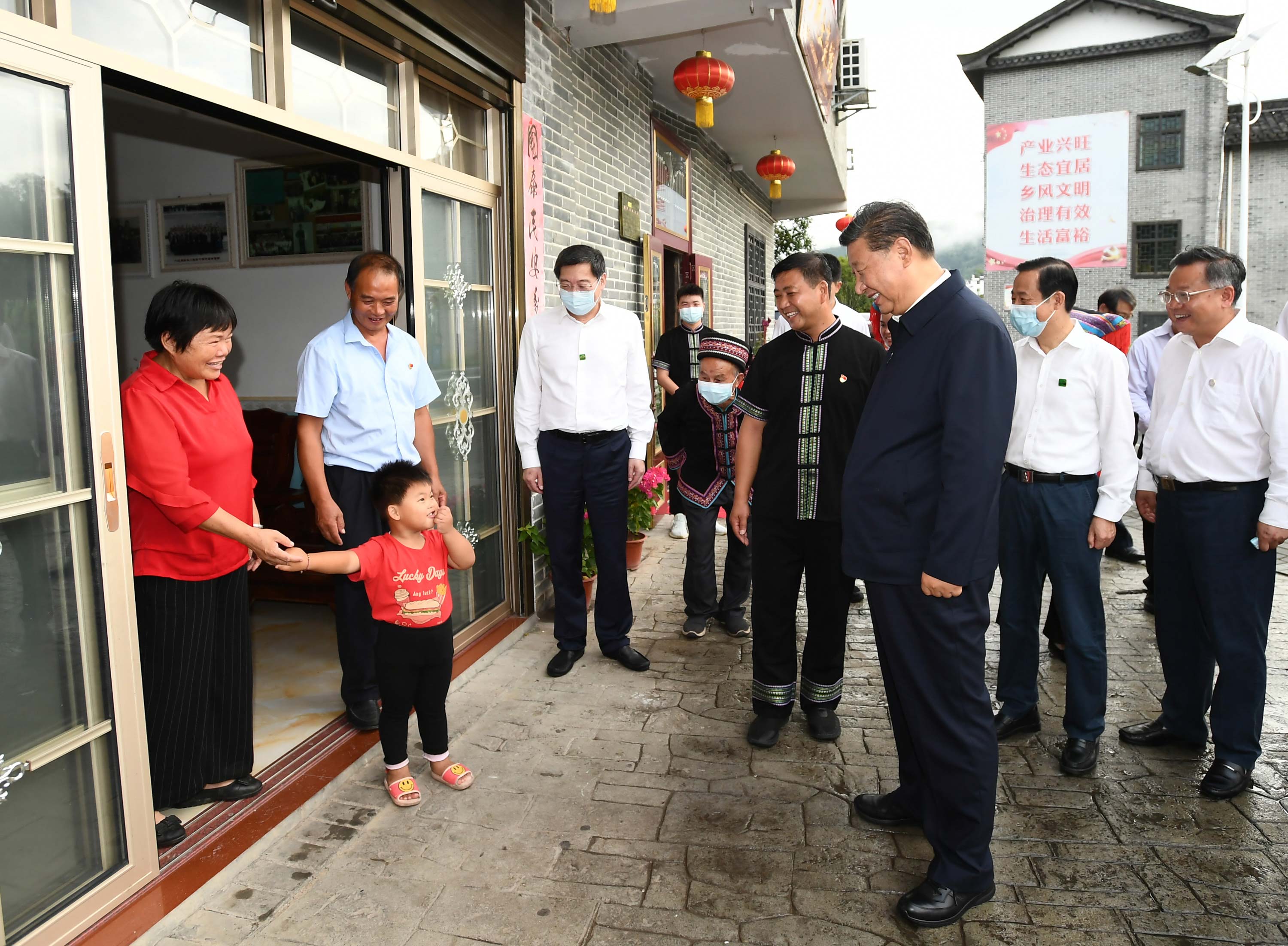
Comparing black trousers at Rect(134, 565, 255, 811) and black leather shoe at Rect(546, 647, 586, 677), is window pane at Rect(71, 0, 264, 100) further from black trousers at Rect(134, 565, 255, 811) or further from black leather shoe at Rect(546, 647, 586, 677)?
black leather shoe at Rect(546, 647, 586, 677)

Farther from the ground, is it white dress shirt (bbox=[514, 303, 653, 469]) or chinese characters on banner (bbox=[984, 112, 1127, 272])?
chinese characters on banner (bbox=[984, 112, 1127, 272])

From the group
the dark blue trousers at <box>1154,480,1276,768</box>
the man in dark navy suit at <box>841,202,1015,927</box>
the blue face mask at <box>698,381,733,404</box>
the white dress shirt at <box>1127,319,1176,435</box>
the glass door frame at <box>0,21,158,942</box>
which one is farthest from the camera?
the white dress shirt at <box>1127,319,1176,435</box>

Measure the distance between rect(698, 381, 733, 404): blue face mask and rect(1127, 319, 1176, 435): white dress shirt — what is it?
2686 millimetres

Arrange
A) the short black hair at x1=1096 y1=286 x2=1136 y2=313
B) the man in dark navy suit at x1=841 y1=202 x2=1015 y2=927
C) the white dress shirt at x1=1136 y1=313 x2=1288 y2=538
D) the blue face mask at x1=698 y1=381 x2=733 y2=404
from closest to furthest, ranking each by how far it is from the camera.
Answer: the man in dark navy suit at x1=841 y1=202 x2=1015 y2=927 → the white dress shirt at x1=1136 y1=313 x2=1288 y2=538 → the blue face mask at x1=698 y1=381 x2=733 y2=404 → the short black hair at x1=1096 y1=286 x2=1136 y2=313

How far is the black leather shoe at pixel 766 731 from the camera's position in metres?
3.36

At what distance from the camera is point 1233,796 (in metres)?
2.96

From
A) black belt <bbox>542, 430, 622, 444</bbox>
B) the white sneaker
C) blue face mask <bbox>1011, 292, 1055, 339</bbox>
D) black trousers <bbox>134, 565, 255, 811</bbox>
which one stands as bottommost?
the white sneaker

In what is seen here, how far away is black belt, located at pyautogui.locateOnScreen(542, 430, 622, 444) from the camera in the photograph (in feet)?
13.1

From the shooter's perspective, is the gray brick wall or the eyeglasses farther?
the gray brick wall

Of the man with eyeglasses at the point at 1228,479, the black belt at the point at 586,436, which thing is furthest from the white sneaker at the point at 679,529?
the man with eyeglasses at the point at 1228,479

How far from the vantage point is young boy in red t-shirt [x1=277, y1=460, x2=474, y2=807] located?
2756mm

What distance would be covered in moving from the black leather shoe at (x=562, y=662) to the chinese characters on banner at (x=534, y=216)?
1.64m

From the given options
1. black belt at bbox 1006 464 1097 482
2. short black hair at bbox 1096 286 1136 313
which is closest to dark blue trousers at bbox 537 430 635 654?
black belt at bbox 1006 464 1097 482

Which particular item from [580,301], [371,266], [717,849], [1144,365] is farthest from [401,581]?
[1144,365]
